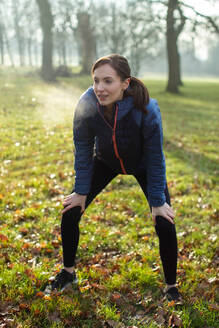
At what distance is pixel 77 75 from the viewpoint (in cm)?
2897

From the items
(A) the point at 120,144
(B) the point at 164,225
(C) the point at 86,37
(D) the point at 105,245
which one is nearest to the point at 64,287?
(D) the point at 105,245

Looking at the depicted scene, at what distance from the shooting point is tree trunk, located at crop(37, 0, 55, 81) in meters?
22.7

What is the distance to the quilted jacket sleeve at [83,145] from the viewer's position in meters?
3.13

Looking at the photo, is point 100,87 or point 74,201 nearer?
point 100,87

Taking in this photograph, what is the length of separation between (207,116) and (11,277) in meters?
13.6

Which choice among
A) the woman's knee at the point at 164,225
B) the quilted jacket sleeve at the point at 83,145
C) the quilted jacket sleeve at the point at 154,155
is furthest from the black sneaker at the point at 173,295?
the quilted jacket sleeve at the point at 83,145

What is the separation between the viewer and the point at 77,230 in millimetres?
3316

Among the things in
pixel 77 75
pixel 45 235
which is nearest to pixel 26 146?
pixel 45 235

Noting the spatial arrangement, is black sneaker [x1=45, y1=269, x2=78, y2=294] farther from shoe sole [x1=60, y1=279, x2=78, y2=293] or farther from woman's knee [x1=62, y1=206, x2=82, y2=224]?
woman's knee [x1=62, y1=206, x2=82, y2=224]

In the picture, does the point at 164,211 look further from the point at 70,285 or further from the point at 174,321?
the point at 70,285

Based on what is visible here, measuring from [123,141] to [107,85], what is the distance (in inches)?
21.3

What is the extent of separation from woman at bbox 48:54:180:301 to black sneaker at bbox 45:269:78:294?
0.02 metres

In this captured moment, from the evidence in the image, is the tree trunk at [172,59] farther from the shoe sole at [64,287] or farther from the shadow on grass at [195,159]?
the shoe sole at [64,287]

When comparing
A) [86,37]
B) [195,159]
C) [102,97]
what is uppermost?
[86,37]
